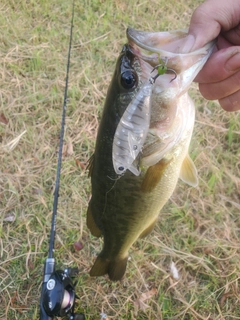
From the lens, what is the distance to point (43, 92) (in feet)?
10.9

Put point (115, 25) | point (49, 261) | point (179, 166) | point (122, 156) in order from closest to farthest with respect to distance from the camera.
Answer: point (122, 156) → point (179, 166) → point (49, 261) → point (115, 25)

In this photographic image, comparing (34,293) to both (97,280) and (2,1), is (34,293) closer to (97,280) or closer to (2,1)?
(97,280)

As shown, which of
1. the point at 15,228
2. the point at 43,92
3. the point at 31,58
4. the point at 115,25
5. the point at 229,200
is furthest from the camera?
the point at 115,25

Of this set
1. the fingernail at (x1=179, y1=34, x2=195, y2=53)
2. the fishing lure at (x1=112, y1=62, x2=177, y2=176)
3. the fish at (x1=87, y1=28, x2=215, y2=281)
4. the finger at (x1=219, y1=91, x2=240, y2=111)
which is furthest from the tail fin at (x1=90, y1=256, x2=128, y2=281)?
the fingernail at (x1=179, y1=34, x2=195, y2=53)

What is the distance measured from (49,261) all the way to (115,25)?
2674 millimetres

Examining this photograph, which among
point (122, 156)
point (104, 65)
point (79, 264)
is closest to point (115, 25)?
point (104, 65)

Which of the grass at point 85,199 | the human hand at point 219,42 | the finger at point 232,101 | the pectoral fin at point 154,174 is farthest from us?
the grass at point 85,199

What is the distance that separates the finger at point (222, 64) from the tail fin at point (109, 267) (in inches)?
42.9

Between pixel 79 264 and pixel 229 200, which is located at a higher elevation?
pixel 229 200

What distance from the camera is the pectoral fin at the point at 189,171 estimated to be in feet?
5.78

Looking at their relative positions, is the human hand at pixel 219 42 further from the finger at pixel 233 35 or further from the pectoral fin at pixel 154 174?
the pectoral fin at pixel 154 174

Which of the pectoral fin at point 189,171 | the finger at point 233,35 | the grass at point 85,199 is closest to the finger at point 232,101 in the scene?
the finger at point 233,35

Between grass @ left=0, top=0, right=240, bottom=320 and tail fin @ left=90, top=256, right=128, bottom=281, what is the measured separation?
37 centimetres

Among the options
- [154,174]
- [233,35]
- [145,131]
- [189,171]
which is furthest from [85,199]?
[233,35]
